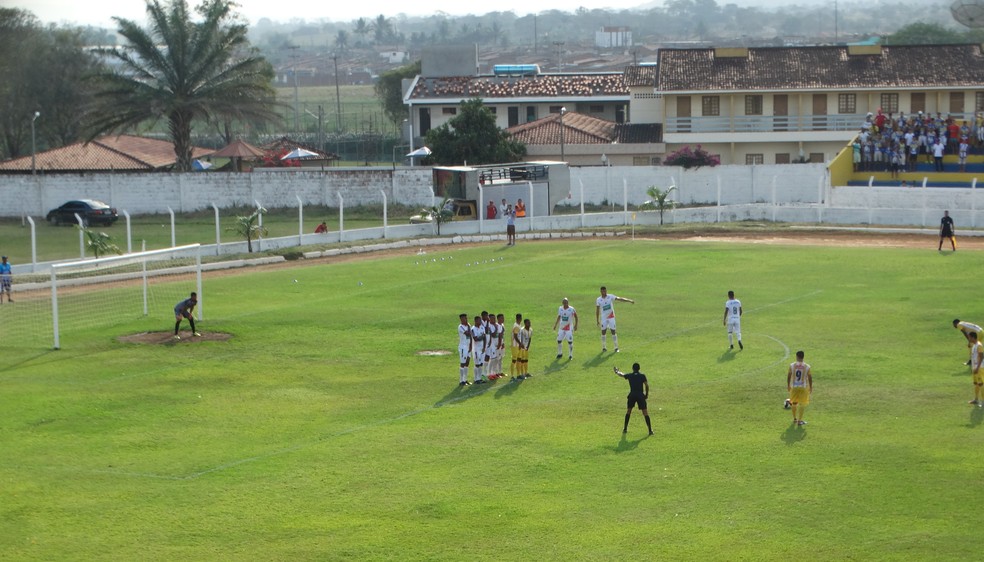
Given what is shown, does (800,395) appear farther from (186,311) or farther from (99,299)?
(99,299)

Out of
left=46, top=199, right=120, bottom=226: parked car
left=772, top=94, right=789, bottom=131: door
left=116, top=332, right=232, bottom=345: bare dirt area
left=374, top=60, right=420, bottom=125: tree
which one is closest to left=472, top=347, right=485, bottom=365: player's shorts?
left=116, top=332, right=232, bottom=345: bare dirt area

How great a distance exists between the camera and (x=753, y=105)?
230ft

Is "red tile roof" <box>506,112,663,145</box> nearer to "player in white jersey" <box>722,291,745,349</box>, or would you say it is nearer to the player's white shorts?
"player in white jersey" <box>722,291,745,349</box>

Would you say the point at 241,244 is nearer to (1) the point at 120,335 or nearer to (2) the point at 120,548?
(1) the point at 120,335

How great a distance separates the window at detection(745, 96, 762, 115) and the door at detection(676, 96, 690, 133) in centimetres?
339

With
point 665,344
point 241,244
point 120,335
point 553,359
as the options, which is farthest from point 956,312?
point 241,244

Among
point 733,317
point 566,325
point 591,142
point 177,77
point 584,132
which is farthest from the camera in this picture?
point 584,132

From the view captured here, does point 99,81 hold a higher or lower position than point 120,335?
higher

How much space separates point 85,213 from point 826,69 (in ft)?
138

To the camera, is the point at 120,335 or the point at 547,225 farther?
the point at 547,225

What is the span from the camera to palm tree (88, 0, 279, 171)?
60281mm

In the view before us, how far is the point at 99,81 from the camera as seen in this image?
2395 inches

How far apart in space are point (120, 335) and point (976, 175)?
40.7m

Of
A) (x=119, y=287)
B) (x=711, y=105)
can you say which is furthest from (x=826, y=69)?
(x=119, y=287)
